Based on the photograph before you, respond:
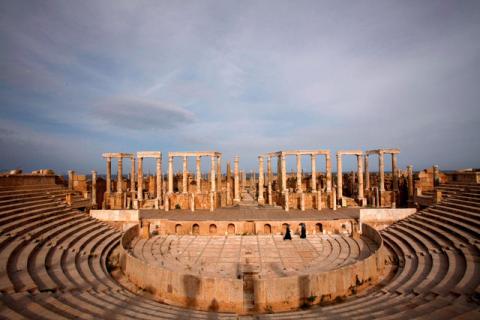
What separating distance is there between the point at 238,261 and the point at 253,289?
4.36 meters

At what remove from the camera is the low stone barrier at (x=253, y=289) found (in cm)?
960

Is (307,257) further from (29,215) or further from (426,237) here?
(29,215)

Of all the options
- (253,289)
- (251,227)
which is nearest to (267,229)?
(251,227)

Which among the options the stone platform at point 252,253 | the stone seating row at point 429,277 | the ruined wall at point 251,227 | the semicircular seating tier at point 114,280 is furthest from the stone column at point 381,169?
the stone platform at point 252,253

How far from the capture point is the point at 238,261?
558 inches

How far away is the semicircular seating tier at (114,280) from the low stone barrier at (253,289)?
0.48 meters

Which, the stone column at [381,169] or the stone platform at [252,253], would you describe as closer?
the stone platform at [252,253]

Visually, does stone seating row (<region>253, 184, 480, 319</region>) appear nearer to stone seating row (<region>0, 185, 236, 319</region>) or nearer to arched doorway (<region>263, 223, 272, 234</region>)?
stone seating row (<region>0, 185, 236, 319</region>)

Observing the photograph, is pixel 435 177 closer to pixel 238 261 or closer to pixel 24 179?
pixel 238 261

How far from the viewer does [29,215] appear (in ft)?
47.4

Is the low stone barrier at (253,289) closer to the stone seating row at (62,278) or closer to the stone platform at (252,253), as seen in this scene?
the stone seating row at (62,278)

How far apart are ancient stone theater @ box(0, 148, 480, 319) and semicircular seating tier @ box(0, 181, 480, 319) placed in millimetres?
57

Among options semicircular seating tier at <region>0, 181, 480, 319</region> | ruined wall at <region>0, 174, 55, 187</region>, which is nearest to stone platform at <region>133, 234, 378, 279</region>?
semicircular seating tier at <region>0, 181, 480, 319</region>

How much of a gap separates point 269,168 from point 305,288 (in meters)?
23.0
